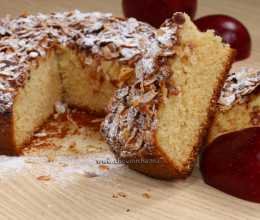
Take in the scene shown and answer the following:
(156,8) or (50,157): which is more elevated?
(156,8)

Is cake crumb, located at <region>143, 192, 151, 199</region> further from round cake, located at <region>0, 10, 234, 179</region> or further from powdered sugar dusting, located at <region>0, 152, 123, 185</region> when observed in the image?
powdered sugar dusting, located at <region>0, 152, 123, 185</region>

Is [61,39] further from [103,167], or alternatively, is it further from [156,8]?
[156,8]

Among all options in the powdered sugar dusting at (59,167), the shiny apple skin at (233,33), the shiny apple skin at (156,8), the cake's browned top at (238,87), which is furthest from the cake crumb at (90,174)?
the shiny apple skin at (156,8)

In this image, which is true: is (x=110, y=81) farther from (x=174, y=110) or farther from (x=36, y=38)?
(x=174, y=110)

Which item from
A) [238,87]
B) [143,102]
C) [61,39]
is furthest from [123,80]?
[61,39]

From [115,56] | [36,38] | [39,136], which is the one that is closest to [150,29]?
[115,56]

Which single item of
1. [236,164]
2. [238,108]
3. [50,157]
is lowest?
[50,157]

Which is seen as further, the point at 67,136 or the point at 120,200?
the point at 67,136

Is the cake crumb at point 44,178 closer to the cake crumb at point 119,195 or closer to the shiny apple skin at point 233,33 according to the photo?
the cake crumb at point 119,195
